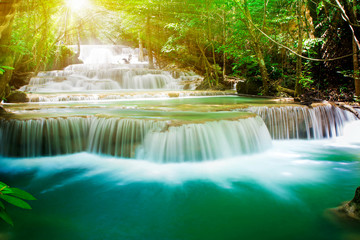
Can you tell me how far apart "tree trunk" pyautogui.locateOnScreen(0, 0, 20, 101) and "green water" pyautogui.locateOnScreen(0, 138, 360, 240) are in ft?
6.81

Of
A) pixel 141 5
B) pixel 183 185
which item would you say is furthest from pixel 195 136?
pixel 141 5

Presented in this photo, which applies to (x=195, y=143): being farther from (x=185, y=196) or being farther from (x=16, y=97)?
(x=16, y=97)

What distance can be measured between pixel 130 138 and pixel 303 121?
488 centimetres

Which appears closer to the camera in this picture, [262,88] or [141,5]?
[262,88]

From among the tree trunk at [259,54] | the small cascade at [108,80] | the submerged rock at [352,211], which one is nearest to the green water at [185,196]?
the submerged rock at [352,211]

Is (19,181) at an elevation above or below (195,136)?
below

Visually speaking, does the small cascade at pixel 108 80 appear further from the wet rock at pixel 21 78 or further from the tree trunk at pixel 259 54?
the tree trunk at pixel 259 54

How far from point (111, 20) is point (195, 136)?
87.6ft

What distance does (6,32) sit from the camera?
4.96 m

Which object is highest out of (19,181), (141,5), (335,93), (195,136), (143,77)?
(141,5)

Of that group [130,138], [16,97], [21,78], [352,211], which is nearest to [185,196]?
[130,138]

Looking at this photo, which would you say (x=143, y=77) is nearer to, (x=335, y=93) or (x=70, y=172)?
(x=335, y=93)

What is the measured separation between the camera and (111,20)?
2789cm

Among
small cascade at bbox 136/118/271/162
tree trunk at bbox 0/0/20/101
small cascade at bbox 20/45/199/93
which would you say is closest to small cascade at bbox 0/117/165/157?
small cascade at bbox 136/118/271/162
